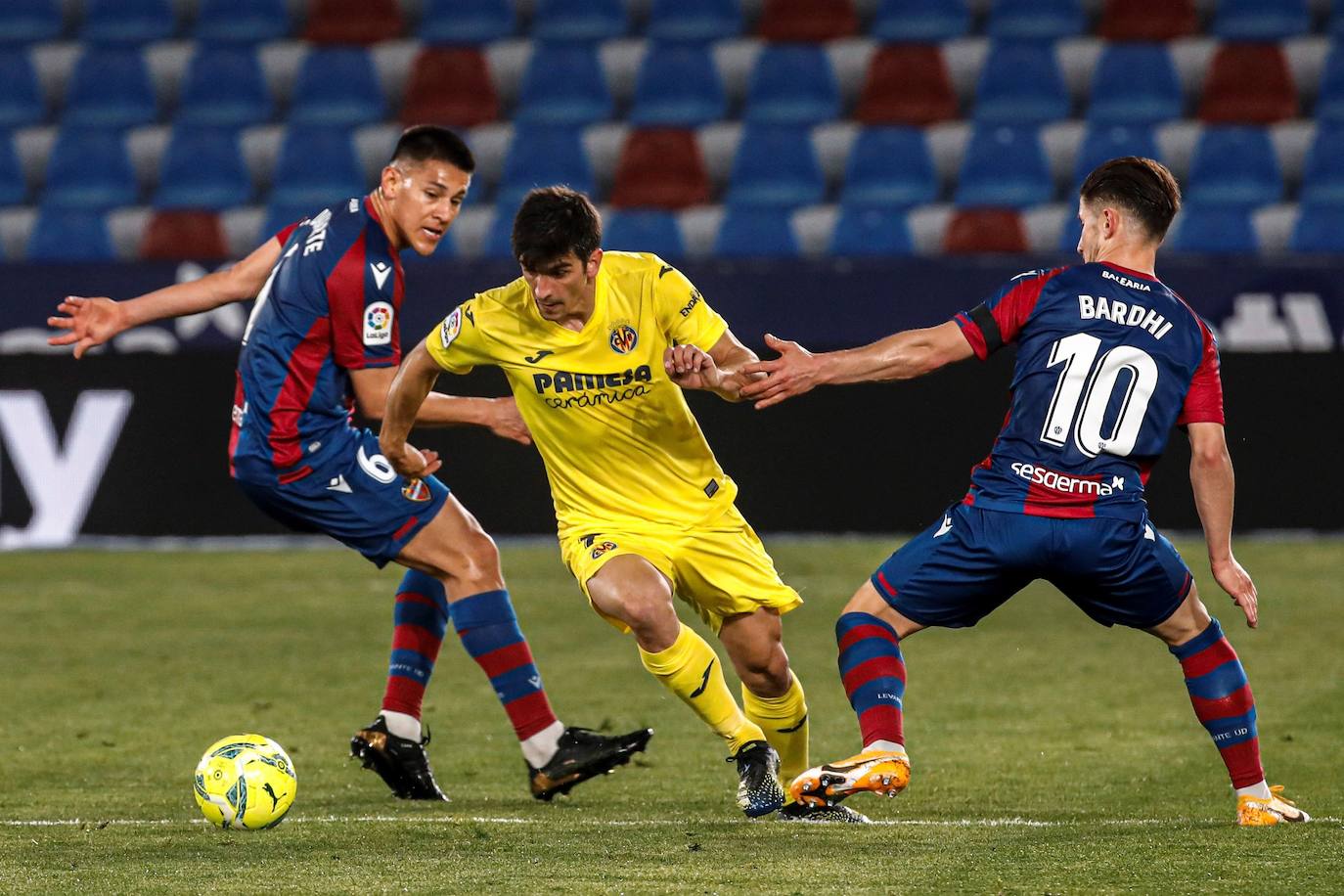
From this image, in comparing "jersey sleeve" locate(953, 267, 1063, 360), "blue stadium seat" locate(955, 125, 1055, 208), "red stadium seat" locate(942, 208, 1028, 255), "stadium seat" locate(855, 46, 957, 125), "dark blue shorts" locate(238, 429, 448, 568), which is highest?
"jersey sleeve" locate(953, 267, 1063, 360)

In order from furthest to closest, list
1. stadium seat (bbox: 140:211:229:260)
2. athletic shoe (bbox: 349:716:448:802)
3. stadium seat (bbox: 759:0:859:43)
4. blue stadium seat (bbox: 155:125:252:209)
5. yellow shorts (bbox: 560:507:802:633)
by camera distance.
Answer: stadium seat (bbox: 759:0:859:43), blue stadium seat (bbox: 155:125:252:209), stadium seat (bbox: 140:211:229:260), athletic shoe (bbox: 349:716:448:802), yellow shorts (bbox: 560:507:802:633)

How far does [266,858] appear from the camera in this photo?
4500 mm

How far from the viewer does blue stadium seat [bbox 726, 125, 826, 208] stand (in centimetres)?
1398

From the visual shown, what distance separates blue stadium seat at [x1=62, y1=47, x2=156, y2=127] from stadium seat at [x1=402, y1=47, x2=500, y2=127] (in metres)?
1.99

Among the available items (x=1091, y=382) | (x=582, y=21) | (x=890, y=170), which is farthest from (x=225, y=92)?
(x=1091, y=382)

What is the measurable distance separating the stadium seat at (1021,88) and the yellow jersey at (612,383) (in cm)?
941

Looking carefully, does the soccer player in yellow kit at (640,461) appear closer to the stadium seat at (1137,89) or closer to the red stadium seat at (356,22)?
the stadium seat at (1137,89)

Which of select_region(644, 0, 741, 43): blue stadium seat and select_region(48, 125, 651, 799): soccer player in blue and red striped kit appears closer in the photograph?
select_region(48, 125, 651, 799): soccer player in blue and red striped kit

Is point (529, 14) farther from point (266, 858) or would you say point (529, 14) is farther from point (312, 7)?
point (266, 858)

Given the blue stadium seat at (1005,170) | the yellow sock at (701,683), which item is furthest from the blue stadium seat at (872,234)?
the yellow sock at (701,683)

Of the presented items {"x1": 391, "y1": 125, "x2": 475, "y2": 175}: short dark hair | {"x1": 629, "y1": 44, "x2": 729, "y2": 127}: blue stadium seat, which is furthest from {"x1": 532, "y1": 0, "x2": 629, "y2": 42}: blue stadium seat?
{"x1": 391, "y1": 125, "x2": 475, "y2": 175}: short dark hair

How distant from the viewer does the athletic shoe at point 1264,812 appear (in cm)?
479

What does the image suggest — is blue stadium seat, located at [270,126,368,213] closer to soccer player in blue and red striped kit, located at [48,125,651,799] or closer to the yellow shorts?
soccer player in blue and red striped kit, located at [48,125,651,799]

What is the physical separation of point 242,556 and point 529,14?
589 centimetres
